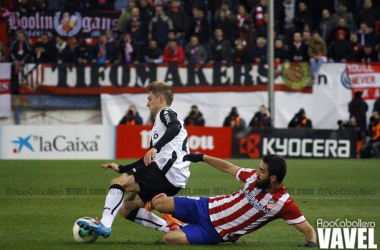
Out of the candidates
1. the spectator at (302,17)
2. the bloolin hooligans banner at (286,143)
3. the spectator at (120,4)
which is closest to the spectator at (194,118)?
the bloolin hooligans banner at (286,143)

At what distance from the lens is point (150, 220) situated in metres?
8.87

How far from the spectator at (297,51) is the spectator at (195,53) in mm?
2620

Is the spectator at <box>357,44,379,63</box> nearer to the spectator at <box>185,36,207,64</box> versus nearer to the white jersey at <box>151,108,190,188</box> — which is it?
the spectator at <box>185,36,207,64</box>

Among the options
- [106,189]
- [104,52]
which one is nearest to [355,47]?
[104,52]

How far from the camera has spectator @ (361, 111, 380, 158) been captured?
22328 mm

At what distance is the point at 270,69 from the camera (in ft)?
75.2

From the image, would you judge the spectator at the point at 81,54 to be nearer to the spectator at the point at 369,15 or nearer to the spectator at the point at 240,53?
the spectator at the point at 240,53

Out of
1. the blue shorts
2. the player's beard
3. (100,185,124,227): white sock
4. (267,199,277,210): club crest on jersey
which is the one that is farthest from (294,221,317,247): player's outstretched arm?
(100,185,124,227): white sock

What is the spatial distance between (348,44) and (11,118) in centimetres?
1004

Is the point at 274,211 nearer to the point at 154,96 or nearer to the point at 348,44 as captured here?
the point at 154,96

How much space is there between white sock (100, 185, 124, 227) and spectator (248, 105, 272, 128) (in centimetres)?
1485

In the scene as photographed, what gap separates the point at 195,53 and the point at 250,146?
410 cm

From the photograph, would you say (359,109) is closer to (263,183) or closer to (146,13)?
(146,13)

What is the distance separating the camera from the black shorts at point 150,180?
8.61 meters
